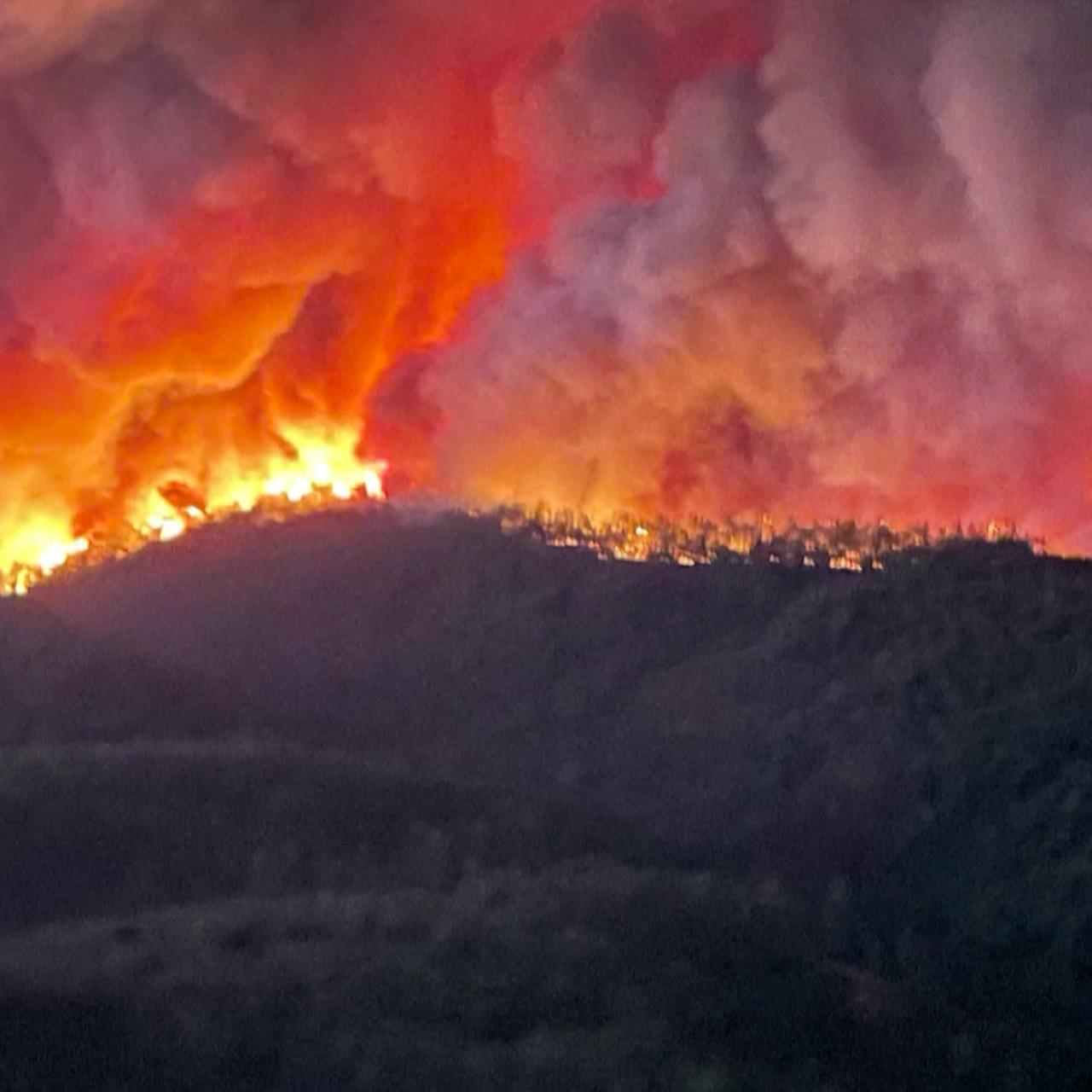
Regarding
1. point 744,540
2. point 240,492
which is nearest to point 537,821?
point 744,540

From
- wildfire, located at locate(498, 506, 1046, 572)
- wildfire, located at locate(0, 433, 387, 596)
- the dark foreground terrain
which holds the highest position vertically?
wildfire, located at locate(0, 433, 387, 596)

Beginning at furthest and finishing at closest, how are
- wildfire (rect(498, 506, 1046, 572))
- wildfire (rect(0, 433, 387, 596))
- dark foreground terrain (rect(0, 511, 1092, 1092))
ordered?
wildfire (rect(0, 433, 387, 596)) → wildfire (rect(498, 506, 1046, 572)) → dark foreground terrain (rect(0, 511, 1092, 1092))

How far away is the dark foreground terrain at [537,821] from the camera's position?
833cm

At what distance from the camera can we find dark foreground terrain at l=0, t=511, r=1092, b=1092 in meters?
8.33

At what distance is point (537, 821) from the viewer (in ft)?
38.2

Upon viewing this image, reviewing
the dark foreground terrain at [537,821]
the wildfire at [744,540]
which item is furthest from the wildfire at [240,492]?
the dark foreground terrain at [537,821]

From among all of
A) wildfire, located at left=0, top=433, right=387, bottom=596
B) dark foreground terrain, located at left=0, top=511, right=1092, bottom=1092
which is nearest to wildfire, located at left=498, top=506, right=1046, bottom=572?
dark foreground terrain, located at left=0, top=511, right=1092, bottom=1092

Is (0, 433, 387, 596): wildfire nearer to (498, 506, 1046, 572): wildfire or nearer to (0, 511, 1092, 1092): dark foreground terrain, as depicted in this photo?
(498, 506, 1046, 572): wildfire

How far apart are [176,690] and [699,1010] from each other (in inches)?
304

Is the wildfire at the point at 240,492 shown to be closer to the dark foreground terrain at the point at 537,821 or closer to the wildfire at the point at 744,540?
the wildfire at the point at 744,540

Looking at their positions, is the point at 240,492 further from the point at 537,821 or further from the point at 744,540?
the point at 537,821

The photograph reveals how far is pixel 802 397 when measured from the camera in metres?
24.3

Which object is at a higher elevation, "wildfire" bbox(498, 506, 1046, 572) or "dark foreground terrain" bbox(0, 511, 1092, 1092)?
"wildfire" bbox(498, 506, 1046, 572)

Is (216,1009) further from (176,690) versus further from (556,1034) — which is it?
(176,690)
